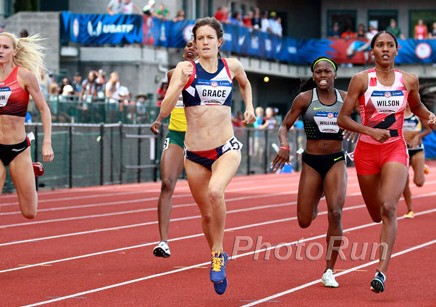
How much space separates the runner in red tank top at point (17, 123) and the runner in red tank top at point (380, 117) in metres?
2.74

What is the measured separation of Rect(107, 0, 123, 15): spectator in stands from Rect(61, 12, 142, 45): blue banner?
43 centimetres

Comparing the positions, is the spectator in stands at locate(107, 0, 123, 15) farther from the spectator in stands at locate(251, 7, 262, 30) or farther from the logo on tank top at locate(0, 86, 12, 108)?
the logo on tank top at locate(0, 86, 12, 108)

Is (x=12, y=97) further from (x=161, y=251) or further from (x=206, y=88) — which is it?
(x=161, y=251)

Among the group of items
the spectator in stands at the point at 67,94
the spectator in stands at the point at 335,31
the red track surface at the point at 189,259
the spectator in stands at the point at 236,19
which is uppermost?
the spectator in stands at the point at 335,31

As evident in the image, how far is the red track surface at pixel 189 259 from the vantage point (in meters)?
9.70

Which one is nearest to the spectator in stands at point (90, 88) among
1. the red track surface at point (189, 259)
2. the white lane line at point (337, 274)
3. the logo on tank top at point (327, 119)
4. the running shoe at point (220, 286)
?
the red track surface at point (189, 259)

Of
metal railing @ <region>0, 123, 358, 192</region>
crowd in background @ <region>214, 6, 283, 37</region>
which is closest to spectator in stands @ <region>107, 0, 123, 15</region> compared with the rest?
crowd in background @ <region>214, 6, 283, 37</region>

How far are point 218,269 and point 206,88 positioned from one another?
1.52m

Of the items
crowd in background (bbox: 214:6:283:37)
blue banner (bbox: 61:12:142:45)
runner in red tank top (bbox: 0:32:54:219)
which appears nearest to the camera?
runner in red tank top (bbox: 0:32:54:219)

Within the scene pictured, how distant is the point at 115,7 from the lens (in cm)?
3516

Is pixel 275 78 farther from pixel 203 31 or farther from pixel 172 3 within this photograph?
pixel 203 31

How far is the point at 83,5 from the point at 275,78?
14216mm

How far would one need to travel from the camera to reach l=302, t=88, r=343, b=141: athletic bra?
10844 millimetres

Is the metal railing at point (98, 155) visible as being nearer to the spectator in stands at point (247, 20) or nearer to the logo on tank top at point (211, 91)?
the logo on tank top at point (211, 91)
